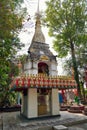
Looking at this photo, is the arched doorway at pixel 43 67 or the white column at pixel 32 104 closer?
the white column at pixel 32 104

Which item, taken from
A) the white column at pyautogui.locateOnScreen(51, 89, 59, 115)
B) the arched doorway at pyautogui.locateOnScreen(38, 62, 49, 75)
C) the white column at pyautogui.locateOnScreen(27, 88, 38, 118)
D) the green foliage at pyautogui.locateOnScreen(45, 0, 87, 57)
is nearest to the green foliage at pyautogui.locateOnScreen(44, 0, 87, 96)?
the green foliage at pyautogui.locateOnScreen(45, 0, 87, 57)

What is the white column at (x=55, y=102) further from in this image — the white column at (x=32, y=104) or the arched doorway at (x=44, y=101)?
the white column at (x=32, y=104)

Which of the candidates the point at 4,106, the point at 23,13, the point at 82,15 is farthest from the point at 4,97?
the point at 82,15

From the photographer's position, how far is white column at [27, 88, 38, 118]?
8703 mm

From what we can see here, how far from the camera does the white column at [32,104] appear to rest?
28.6 ft

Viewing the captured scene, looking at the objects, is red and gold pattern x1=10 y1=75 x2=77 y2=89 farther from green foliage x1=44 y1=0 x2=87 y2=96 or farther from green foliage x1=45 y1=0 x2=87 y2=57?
green foliage x1=45 y1=0 x2=87 y2=57

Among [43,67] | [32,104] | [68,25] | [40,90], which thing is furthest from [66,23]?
[32,104]

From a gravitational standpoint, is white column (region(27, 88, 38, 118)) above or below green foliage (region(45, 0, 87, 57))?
below

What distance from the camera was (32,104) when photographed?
8945mm

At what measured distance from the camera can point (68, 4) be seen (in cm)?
1614

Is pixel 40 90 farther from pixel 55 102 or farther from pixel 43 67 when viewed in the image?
pixel 43 67

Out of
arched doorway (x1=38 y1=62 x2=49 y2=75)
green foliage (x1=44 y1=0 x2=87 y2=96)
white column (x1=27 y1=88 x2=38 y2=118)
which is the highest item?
green foliage (x1=44 y1=0 x2=87 y2=96)

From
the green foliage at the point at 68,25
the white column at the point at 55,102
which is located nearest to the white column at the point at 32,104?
the white column at the point at 55,102

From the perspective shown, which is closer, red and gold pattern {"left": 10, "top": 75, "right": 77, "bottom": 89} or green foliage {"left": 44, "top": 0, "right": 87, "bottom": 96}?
red and gold pattern {"left": 10, "top": 75, "right": 77, "bottom": 89}
